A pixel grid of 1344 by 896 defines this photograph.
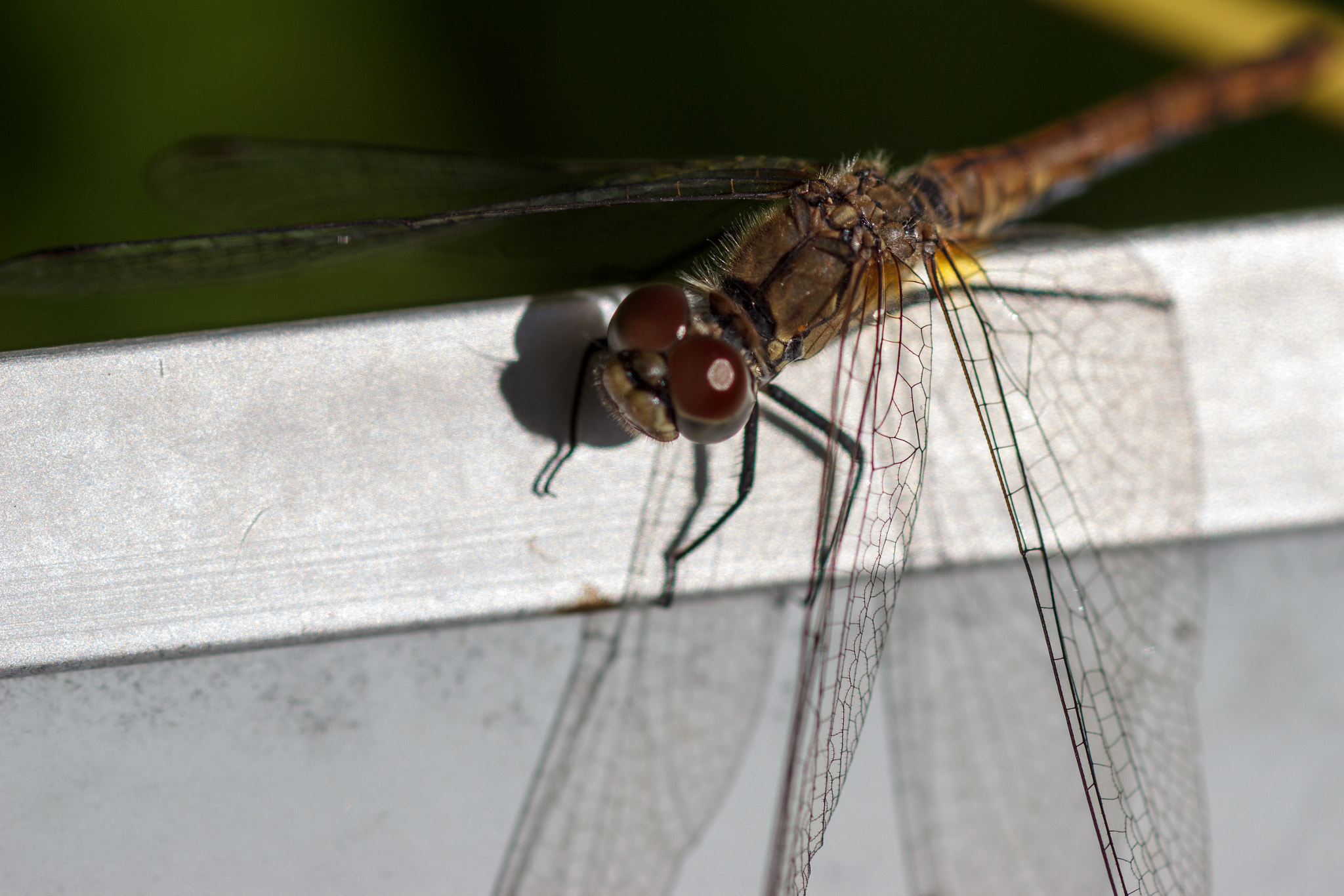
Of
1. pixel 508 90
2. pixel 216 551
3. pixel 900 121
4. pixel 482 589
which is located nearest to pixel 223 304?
pixel 508 90

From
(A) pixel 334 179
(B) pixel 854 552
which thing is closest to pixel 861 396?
(B) pixel 854 552

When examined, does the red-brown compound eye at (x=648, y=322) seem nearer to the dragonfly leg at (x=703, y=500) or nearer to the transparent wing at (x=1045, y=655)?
the dragonfly leg at (x=703, y=500)

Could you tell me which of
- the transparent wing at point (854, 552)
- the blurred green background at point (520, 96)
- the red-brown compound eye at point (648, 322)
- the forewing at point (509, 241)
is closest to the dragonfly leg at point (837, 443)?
the transparent wing at point (854, 552)

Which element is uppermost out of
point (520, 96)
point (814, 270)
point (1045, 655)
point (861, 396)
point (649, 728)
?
point (520, 96)

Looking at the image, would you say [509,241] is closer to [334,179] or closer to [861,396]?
[334,179]

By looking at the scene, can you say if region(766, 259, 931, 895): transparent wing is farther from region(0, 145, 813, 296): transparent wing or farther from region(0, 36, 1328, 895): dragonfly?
region(0, 145, 813, 296): transparent wing

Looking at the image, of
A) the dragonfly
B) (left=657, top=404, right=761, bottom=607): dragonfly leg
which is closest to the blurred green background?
the dragonfly

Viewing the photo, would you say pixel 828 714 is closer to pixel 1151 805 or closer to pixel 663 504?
pixel 663 504
